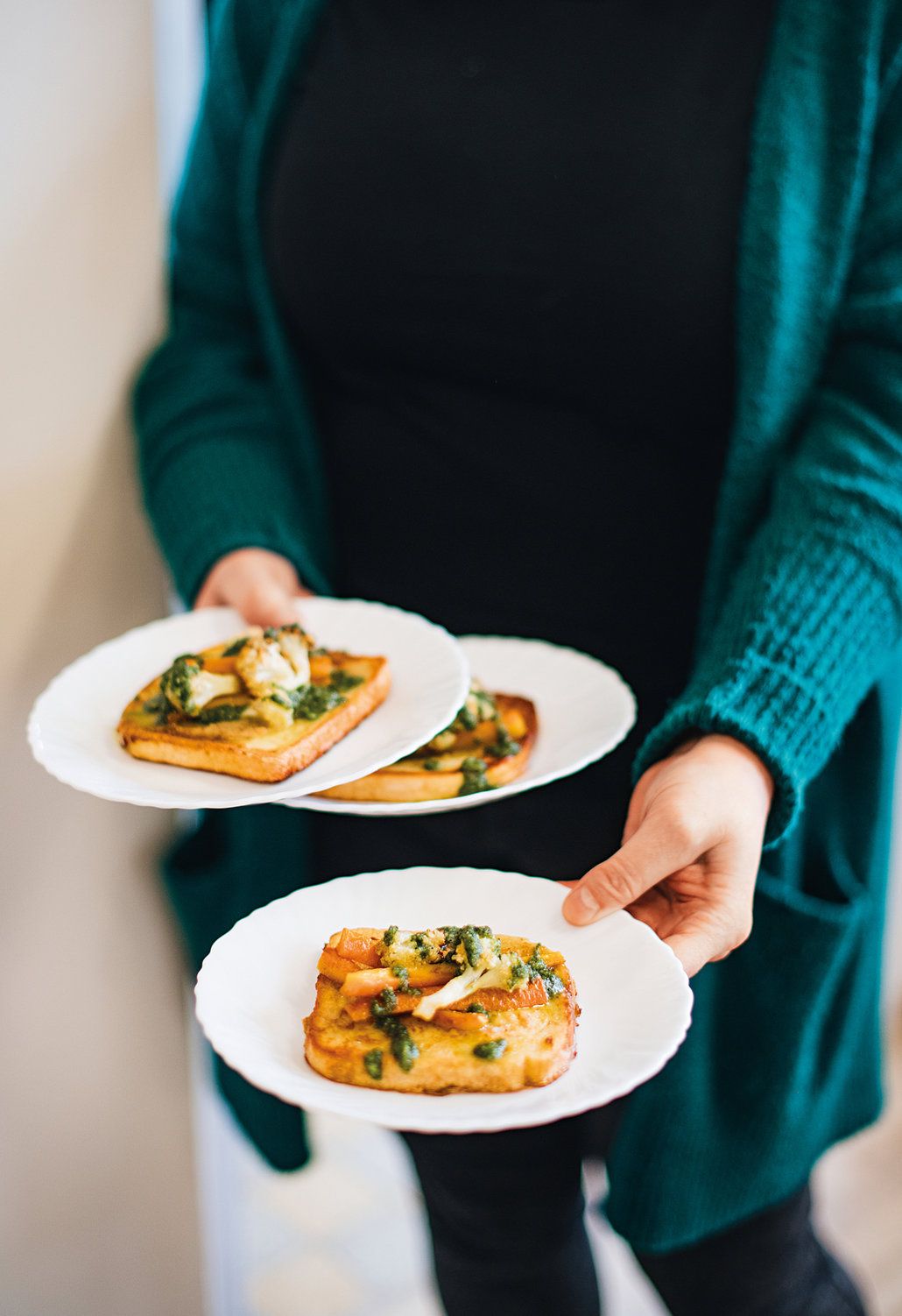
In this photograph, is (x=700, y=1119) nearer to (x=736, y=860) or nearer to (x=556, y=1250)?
(x=556, y=1250)

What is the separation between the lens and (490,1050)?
60 cm

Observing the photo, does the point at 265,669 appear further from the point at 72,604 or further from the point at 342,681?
the point at 72,604

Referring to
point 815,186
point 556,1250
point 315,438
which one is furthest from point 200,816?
point 815,186

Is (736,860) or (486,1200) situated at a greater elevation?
(736,860)

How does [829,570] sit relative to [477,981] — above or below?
above

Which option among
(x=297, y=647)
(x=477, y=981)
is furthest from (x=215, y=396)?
(x=477, y=981)

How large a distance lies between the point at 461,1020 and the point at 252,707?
28 centimetres

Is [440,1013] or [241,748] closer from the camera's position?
[440,1013]

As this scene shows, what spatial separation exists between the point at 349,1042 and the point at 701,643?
49cm

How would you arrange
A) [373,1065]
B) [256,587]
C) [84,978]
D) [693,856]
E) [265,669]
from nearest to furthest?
[373,1065] → [693,856] → [265,669] → [256,587] → [84,978]

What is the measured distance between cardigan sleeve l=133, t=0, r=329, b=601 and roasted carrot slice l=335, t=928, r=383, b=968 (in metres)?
0.44

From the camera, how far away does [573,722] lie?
0.86m

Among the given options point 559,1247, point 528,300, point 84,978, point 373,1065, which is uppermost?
point 528,300

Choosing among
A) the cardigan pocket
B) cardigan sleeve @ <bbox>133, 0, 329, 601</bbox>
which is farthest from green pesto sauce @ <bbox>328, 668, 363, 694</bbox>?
the cardigan pocket
